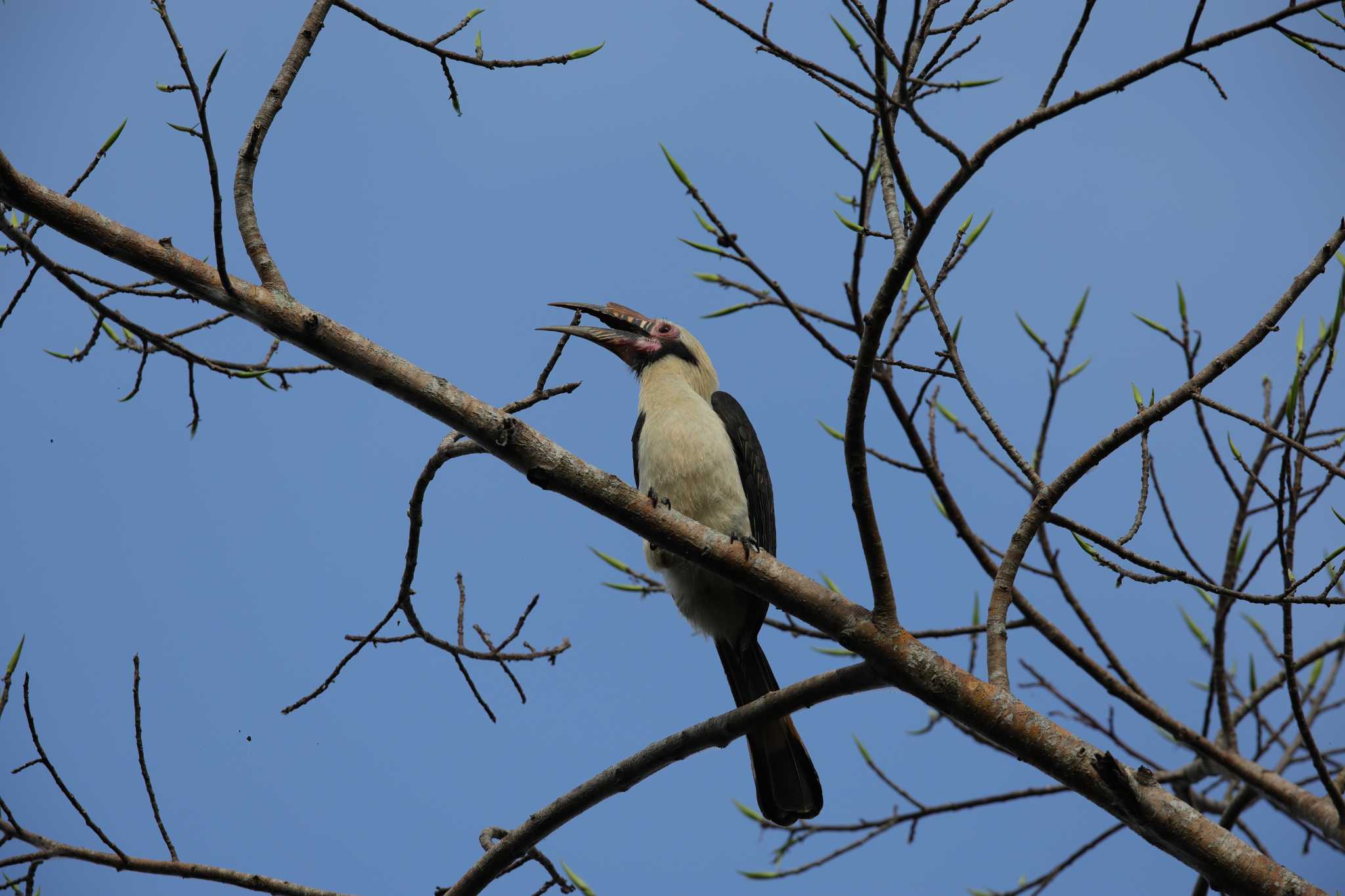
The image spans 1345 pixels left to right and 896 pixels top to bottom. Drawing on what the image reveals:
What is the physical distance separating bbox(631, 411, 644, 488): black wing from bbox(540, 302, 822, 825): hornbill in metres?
0.03

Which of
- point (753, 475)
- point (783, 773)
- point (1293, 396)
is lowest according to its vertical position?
point (783, 773)

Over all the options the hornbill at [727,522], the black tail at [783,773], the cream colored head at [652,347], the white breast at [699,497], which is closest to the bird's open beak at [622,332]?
the cream colored head at [652,347]

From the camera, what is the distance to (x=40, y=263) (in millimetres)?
2807

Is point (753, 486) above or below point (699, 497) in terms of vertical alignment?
above

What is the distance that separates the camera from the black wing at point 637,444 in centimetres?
483

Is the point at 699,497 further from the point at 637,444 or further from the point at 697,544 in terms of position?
the point at 697,544

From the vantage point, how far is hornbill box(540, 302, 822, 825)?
4039 mm

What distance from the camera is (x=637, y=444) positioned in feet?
16.2

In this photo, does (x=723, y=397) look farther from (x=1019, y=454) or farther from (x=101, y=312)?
(x=101, y=312)

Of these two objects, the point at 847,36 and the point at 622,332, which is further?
the point at 622,332

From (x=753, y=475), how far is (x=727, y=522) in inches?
11.0

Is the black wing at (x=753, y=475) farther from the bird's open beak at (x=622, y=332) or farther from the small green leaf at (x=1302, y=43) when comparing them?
the small green leaf at (x=1302, y=43)

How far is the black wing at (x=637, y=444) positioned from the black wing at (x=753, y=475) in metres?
0.36

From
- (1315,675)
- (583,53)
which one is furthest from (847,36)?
(1315,675)
